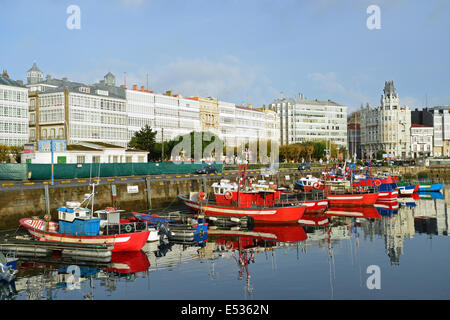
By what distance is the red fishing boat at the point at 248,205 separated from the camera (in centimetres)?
5316

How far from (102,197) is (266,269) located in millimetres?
30409

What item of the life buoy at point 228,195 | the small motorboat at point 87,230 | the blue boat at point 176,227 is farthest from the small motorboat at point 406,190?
the small motorboat at point 87,230

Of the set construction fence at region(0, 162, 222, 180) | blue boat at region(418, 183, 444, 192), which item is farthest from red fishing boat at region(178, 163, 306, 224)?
blue boat at region(418, 183, 444, 192)

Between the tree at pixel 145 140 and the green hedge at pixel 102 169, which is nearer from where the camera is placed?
the green hedge at pixel 102 169

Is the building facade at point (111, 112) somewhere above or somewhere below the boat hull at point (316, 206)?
above

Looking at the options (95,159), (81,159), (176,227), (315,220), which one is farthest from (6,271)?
(95,159)

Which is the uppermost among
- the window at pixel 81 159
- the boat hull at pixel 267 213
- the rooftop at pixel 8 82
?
the rooftop at pixel 8 82

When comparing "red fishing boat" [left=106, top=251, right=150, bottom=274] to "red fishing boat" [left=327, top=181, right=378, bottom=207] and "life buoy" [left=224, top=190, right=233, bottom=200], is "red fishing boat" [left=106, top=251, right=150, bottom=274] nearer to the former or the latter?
"life buoy" [left=224, top=190, right=233, bottom=200]

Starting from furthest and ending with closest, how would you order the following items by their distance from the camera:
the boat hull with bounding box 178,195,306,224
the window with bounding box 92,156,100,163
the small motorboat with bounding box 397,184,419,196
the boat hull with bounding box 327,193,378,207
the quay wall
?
the small motorboat with bounding box 397,184,419,196, the window with bounding box 92,156,100,163, the boat hull with bounding box 327,193,378,207, the boat hull with bounding box 178,195,306,224, the quay wall

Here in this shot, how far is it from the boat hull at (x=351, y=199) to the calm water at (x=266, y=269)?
17.9 m

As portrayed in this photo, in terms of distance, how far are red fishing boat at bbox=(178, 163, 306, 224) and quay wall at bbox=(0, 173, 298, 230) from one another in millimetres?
8612

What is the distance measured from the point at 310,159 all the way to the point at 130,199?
90.4m

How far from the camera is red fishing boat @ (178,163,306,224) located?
174 feet

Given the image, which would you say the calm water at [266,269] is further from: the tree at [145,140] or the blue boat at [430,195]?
the tree at [145,140]
